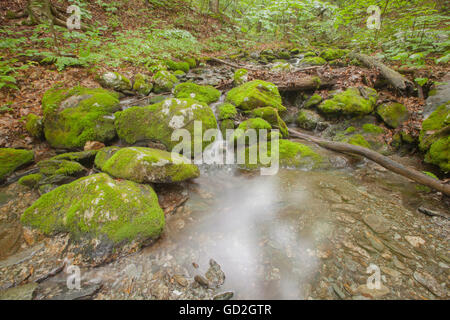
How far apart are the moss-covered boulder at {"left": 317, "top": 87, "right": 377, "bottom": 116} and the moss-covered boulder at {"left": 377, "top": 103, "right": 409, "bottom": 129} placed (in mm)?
350

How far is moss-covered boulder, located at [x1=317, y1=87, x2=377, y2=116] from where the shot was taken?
572 centimetres

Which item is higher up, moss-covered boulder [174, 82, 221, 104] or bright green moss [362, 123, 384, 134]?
moss-covered boulder [174, 82, 221, 104]

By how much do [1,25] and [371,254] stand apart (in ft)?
46.9

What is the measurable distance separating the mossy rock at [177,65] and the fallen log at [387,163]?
674cm

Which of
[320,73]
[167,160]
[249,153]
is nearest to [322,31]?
[320,73]

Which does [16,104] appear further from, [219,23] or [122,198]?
[219,23]

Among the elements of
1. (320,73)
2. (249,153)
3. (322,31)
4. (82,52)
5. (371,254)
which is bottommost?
(371,254)

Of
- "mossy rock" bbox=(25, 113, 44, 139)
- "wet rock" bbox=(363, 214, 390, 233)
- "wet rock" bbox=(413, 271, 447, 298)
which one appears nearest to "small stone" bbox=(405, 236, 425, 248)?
"wet rock" bbox=(363, 214, 390, 233)

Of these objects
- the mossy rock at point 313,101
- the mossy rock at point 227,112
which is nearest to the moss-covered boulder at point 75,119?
the mossy rock at point 227,112

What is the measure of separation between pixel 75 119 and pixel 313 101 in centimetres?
705

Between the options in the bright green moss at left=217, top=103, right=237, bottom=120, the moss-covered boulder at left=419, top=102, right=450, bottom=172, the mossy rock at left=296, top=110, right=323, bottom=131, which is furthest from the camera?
the mossy rock at left=296, top=110, right=323, bottom=131

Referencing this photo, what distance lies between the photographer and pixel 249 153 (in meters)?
4.87

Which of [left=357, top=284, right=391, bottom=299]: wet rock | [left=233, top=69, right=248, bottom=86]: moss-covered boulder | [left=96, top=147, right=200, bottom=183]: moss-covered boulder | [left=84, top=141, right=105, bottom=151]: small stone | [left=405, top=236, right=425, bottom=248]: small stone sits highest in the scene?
[left=233, top=69, right=248, bottom=86]: moss-covered boulder

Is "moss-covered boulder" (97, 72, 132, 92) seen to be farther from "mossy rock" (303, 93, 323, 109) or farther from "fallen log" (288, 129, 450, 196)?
"mossy rock" (303, 93, 323, 109)
